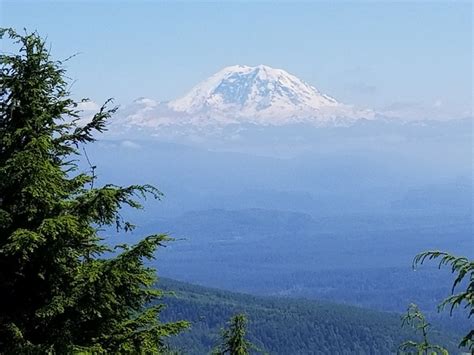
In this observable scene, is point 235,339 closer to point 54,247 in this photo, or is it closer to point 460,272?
point 54,247

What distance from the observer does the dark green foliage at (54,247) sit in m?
8.60

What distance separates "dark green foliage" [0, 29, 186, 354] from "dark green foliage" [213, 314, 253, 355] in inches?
274

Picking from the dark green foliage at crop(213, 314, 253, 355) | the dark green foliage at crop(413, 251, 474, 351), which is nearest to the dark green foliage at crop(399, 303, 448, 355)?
the dark green foliage at crop(413, 251, 474, 351)

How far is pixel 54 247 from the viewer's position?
29.0 ft

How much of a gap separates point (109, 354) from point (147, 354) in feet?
1.81

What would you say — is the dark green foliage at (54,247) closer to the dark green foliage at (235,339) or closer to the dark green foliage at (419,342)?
the dark green foliage at (419,342)

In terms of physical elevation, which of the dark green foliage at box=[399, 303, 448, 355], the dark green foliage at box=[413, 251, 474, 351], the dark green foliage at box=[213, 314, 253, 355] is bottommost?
the dark green foliage at box=[213, 314, 253, 355]

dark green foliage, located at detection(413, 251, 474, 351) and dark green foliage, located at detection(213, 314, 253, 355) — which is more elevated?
dark green foliage, located at detection(413, 251, 474, 351)

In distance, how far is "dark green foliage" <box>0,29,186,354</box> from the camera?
8.60 m

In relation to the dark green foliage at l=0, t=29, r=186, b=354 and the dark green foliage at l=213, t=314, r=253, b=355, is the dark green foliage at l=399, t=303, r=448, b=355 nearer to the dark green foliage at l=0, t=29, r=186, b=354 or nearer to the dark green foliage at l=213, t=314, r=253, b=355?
the dark green foliage at l=0, t=29, r=186, b=354

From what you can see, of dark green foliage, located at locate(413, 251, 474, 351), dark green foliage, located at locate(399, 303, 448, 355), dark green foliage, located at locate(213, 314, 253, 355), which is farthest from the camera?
dark green foliage, located at locate(213, 314, 253, 355)

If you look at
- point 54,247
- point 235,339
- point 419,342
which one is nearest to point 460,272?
point 419,342

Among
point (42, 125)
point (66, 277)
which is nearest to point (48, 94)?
point (42, 125)

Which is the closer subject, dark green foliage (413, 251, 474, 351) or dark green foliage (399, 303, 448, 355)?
dark green foliage (413, 251, 474, 351)
